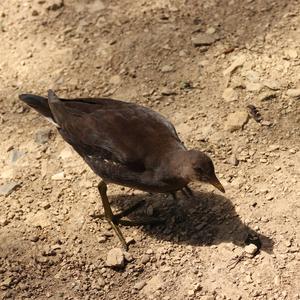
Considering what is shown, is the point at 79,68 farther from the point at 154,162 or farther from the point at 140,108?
the point at 154,162

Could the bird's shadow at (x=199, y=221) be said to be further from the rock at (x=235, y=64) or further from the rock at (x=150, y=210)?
the rock at (x=235, y=64)

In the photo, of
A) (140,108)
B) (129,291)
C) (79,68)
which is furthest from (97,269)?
(79,68)

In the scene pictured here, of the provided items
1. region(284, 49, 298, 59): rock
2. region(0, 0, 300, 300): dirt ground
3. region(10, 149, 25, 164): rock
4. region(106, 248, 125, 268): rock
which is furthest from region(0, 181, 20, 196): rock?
region(284, 49, 298, 59): rock

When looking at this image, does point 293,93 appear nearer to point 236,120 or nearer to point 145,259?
point 236,120

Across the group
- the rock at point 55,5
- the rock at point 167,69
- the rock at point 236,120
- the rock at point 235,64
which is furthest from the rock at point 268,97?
the rock at point 55,5

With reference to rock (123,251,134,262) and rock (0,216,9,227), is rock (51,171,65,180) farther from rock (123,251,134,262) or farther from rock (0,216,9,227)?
rock (123,251,134,262)

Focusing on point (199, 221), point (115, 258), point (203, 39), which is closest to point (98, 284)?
point (115, 258)
